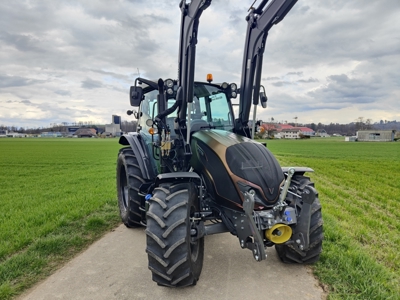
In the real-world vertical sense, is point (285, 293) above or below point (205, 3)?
below

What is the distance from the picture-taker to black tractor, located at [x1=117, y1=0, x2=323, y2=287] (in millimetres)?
3004

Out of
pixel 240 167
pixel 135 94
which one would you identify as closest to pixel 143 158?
pixel 135 94

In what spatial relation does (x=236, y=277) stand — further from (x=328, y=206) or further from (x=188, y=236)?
(x=328, y=206)

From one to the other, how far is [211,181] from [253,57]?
7.03 feet

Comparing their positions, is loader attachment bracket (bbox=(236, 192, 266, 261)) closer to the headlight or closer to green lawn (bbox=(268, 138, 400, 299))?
green lawn (bbox=(268, 138, 400, 299))

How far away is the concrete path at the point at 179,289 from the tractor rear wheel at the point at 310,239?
0.13 m

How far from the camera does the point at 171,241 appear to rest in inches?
116

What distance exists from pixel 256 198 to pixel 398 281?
6.51ft

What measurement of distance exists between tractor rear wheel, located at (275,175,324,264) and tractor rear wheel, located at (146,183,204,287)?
1.22 metres

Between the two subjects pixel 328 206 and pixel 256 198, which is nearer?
pixel 256 198

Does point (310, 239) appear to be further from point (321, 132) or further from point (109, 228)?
point (321, 132)

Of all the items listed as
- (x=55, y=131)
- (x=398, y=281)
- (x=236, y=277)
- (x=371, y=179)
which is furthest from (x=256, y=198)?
(x=55, y=131)

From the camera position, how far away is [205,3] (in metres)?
3.45

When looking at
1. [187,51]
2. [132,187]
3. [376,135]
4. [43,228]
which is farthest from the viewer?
[376,135]
